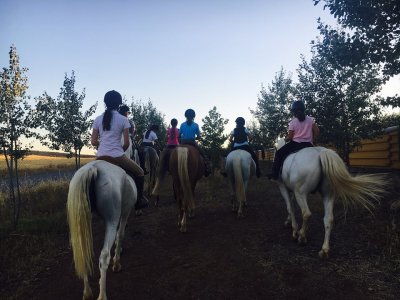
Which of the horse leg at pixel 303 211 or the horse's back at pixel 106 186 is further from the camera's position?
the horse leg at pixel 303 211

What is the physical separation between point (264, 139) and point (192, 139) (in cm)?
1621

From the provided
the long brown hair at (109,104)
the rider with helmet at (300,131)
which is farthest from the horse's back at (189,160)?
the long brown hair at (109,104)

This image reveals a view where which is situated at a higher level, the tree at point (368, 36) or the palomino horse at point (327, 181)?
the tree at point (368, 36)

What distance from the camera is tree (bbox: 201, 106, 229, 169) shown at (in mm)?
20438

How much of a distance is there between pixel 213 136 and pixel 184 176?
43.1 ft

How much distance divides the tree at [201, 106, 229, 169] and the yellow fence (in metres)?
8.59

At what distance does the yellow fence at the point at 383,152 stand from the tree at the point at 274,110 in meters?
5.25

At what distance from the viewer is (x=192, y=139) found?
9.23 m

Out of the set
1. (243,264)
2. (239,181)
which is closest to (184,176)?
(239,181)

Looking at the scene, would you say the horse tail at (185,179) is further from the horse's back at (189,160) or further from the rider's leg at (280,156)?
the rider's leg at (280,156)

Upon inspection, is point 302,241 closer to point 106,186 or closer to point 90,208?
point 106,186

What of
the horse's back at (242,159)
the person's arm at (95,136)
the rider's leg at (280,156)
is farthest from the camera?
the horse's back at (242,159)

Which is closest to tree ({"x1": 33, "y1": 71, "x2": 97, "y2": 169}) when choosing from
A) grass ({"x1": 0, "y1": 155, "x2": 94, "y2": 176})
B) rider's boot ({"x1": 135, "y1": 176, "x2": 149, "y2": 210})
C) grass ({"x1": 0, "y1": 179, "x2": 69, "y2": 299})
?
grass ({"x1": 0, "y1": 179, "x2": 69, "y2": 299})

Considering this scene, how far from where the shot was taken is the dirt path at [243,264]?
451 cm
